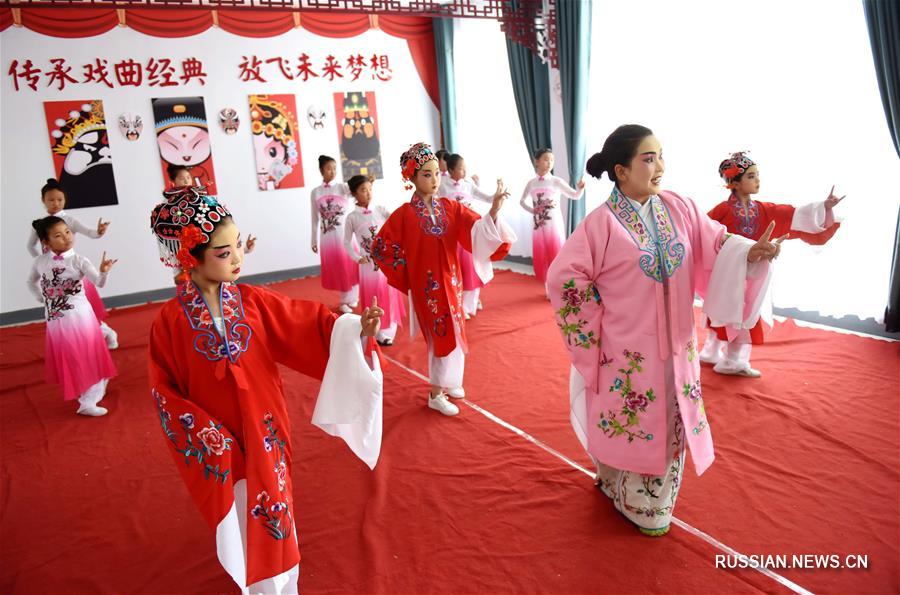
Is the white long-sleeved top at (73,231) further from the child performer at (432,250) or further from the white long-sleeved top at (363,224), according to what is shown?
the child performer at (432,250)

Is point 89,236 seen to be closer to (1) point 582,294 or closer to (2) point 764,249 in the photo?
(1) point 582,294

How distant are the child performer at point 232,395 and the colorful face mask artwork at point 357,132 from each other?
5.87 metres

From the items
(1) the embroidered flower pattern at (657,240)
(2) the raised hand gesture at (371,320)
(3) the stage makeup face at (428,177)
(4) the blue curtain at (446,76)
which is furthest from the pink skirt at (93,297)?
(4) the blue curtain at (446,76)

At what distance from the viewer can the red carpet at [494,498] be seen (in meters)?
1.97

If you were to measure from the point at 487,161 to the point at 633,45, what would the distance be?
8.81ft

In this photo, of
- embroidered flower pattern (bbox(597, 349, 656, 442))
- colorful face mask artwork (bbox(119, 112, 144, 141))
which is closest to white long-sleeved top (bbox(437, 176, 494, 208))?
colorful face mask artwork (bbox(119, 112, 144, 141))

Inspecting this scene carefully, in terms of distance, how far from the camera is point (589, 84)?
558cm

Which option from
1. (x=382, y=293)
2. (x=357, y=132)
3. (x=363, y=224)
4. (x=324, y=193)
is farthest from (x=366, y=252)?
(x=357, y=132)

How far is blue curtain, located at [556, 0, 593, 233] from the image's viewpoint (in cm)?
541

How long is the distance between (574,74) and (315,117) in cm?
313

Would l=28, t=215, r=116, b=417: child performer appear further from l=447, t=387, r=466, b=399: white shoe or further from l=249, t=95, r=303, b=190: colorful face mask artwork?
l=249, t=95, r=303, b=190: colorful face mask artwork

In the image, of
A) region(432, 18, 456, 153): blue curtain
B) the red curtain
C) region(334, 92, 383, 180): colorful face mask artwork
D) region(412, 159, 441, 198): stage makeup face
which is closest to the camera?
region(412, 159, 441, 198): stage makeup face

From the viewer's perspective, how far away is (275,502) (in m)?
1.69

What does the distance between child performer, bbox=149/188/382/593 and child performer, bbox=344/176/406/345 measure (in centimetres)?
275
